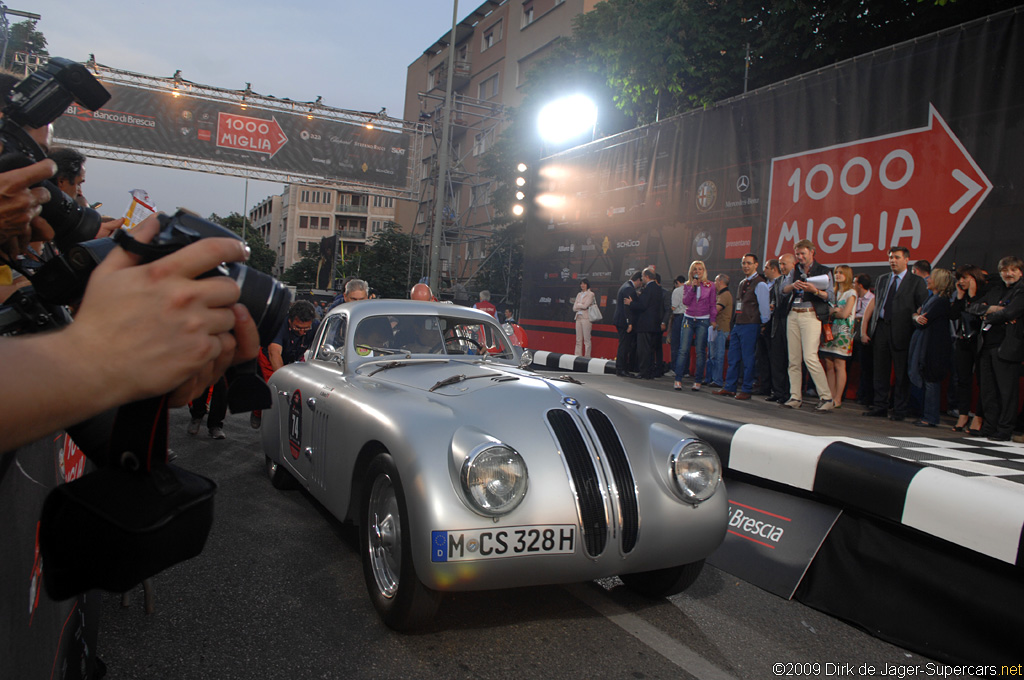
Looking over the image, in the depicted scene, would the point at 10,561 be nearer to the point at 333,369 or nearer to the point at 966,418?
the point at 333,369

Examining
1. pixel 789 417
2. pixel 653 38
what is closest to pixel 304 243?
pixel 653 38

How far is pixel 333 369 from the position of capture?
4508 millimetres

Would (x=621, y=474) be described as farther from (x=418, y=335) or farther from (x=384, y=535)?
(x=418, y=335)

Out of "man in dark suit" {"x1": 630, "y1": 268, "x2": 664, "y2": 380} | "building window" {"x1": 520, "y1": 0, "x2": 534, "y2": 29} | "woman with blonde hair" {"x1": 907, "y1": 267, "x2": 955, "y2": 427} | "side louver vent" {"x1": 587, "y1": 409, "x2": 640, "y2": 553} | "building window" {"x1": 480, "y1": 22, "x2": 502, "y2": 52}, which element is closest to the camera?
"side louver vent" {"x1": 587, "y1": 409, "x2": 640, "y2": 553}

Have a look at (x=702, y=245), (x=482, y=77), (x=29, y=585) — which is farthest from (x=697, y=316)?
(x=482, y=77)

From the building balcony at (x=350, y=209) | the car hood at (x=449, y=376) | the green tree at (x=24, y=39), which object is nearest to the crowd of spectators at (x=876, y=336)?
the car hood at (x=449, y=376)

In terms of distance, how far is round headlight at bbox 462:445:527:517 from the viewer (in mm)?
2686

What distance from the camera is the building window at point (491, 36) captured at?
39.0 metres

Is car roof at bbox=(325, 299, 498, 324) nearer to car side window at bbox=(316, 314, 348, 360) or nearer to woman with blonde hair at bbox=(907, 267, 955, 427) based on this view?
car side window at bbox=(316, 314, 348, 360)

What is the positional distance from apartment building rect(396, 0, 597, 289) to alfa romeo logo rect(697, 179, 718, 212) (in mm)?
15655

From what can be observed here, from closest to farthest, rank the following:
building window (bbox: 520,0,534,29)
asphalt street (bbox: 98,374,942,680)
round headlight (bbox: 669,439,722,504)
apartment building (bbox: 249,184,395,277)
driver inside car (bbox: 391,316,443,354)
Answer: asphalt street (bbox: 98,374,942,680) → round headlight (bbox: 669,439,722,504) → driver inside car (bbox: 391,316,443,354) → building window (bbox: 520,0,534,29) → apartment building (bbox: 249,184,395,277)

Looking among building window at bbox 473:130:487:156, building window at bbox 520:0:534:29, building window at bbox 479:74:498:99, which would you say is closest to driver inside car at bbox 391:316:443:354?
building window at bbox 473:130:487:156

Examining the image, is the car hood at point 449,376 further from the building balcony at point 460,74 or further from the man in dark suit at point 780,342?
the building balcony at point 460,74

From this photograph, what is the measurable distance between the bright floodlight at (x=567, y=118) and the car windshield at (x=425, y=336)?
11.9 metres
